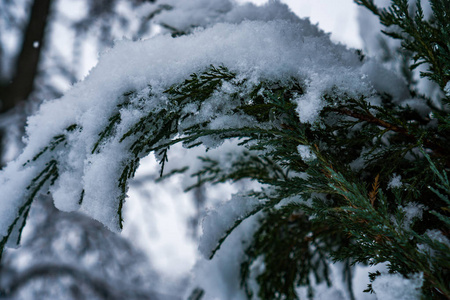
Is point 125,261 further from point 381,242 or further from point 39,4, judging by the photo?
point 381,242

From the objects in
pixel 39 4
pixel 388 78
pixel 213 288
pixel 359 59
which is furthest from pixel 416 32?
pixel 39 4

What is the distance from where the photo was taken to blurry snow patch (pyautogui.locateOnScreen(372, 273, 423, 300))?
0.70m

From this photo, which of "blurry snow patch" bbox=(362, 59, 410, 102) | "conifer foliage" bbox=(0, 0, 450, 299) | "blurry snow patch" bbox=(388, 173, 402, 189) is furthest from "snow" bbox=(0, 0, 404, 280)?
"blurry snow patch" bbox=(388, 173, 402, 189)

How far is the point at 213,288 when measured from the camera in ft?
6.37

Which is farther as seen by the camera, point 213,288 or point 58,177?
point 213,288

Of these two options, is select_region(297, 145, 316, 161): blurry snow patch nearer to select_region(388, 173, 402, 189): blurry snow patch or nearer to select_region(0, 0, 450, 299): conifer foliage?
select_region(0, 0, 450, 299): conifer foliage

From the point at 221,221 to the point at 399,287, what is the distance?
88 centimetres

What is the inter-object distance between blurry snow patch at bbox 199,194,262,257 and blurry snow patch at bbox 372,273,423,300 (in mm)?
729

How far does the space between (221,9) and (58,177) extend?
1295 mm

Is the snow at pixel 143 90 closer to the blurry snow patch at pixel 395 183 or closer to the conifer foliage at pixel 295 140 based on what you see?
the conifer foliage at pixel 295 140

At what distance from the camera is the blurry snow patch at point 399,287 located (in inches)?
27.6

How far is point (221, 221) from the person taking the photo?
4.87 feet

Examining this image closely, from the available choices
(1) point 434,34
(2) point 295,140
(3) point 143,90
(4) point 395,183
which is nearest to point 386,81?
(1) point 434,34

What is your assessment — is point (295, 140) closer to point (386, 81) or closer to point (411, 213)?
point (411, 213)
